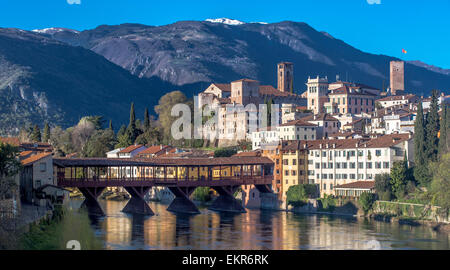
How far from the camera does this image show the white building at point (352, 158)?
85.6 meters

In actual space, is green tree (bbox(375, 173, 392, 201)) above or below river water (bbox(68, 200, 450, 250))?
above

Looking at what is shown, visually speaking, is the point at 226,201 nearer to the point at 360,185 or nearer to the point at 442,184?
the point at 360,185

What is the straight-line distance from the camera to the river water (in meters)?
58.2

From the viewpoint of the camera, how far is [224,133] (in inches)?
5561

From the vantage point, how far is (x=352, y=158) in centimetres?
8925

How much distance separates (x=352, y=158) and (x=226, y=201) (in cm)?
1576

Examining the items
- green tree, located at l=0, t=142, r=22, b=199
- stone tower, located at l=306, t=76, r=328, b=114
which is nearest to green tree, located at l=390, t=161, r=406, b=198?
green tree, located at l=0, t=142, r=22, b=199

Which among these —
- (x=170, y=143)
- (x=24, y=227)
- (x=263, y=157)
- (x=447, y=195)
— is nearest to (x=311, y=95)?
(x=170, y=143)

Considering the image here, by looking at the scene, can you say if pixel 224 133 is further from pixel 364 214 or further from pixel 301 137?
pixel 364 214

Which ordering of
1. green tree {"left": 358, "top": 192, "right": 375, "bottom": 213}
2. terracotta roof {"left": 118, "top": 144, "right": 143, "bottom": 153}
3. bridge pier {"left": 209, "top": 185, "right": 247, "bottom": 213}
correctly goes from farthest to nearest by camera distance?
1. terracotta roof {"left": 118, "top": 144, "right": 143, "bottom": 153}
2. bridge pier {"left": 209, "top": 185, "right": 247, "bottom": 213}
3. green tree {"left": 358, "top": 192, "right": 375, "bottom": 213}

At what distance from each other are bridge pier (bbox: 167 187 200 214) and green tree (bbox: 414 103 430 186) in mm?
24215

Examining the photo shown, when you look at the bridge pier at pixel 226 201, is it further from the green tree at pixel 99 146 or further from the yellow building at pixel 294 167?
the green tree at pixel 99 146

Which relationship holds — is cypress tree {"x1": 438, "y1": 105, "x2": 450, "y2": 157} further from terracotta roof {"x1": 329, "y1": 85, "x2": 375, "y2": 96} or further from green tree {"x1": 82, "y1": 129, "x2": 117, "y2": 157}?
terracotta roof {"x1": 329, "y1": 85, "x2": 375, "y2": 96}

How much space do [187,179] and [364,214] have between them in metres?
22.9
